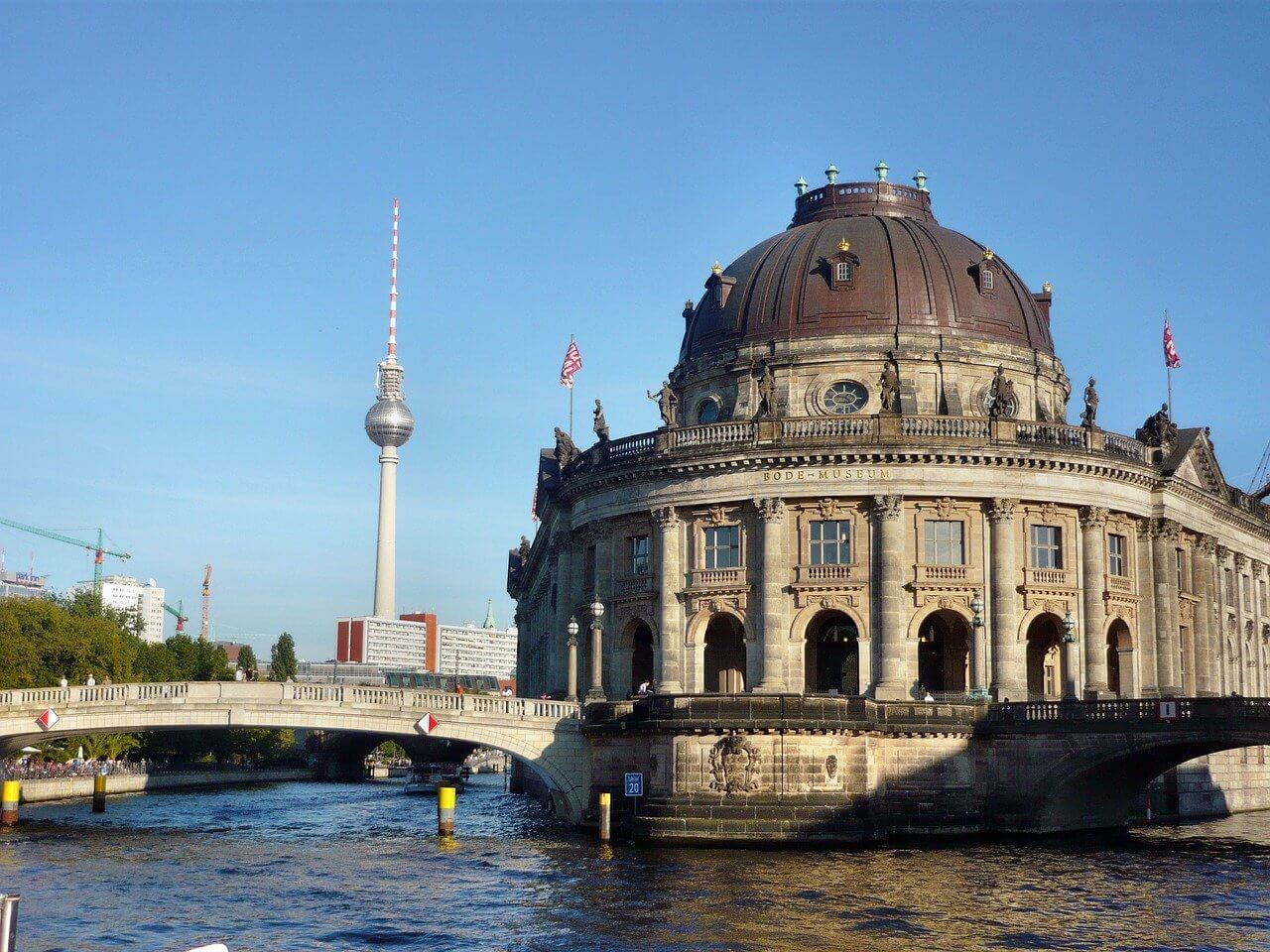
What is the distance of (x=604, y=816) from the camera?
228 feet

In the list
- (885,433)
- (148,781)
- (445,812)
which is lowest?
(148,781)

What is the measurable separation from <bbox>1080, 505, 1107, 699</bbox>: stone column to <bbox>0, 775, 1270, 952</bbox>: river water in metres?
7.90

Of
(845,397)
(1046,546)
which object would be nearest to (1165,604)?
(1046,546)

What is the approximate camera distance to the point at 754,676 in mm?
78438

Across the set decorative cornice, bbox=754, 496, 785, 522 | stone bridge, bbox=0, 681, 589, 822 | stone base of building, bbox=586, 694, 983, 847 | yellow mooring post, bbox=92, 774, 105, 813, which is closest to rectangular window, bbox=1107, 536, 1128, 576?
stone base of building, bbox=586, 694, 983, 847

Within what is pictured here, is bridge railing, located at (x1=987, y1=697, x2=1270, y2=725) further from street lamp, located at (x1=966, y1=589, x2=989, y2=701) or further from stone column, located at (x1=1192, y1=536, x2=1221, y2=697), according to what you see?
stone column, located at (x1=1192, y1=536, x2=1221, y2=697)

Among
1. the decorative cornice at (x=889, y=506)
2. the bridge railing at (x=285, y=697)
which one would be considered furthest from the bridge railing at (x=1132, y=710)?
the bridge railing at (x=285, y=697)

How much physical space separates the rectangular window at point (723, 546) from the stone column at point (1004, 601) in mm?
12068

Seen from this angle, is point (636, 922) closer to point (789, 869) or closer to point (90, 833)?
point (789, 869)

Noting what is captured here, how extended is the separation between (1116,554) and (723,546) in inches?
779

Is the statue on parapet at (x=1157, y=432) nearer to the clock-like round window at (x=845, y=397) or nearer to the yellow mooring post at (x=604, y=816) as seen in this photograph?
the clock-like round window at (x=845, y=397)

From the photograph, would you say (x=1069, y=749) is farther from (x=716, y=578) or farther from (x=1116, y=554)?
(x=716, y=578)

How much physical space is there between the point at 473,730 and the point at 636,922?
27.2 m

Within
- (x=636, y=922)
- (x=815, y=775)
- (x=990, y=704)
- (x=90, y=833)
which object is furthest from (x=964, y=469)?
(x=90, y=833)
